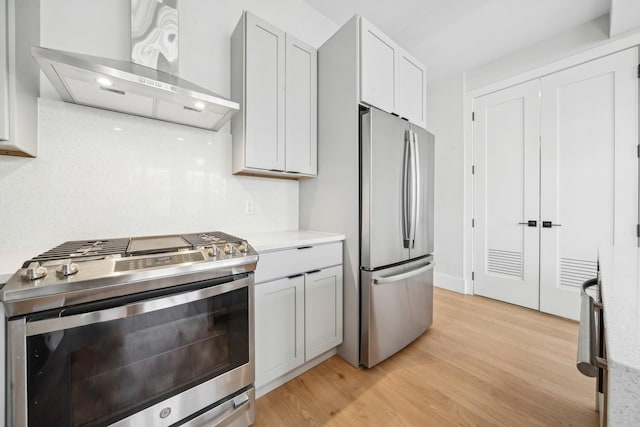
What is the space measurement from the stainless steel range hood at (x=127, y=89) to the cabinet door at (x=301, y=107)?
57 centimetres

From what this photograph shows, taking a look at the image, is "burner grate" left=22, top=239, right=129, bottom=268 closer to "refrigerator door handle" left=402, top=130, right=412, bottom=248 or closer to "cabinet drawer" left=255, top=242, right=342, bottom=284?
"cabinet drawer" left=255, top=242, right=342, bottom=284

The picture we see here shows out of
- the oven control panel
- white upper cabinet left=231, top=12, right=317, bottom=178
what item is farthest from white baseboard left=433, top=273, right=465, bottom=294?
the oven control panel

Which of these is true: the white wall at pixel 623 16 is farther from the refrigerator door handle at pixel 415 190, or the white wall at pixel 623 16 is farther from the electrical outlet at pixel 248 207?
the electrical outlet at pixel 248 207

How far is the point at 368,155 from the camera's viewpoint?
1.82 m

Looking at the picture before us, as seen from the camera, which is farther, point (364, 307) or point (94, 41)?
point (364, 307)

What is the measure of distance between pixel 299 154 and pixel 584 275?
318cm

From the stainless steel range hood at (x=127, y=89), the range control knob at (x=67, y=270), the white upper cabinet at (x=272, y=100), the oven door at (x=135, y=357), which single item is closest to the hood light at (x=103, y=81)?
the stainless steel range hood at (x=127, y=89)

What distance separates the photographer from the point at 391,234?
6.50 feet

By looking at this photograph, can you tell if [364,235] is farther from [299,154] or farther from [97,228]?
[97,228]

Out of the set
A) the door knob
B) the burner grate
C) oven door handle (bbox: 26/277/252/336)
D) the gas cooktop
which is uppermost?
the door knob

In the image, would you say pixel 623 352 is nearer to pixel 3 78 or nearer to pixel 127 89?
pixel 127 89

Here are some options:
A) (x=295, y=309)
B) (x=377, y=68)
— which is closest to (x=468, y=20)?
(x=377, y=68)

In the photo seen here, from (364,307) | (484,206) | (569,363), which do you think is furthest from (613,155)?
(364,307)

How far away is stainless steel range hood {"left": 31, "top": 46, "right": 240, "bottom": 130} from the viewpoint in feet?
3.66
